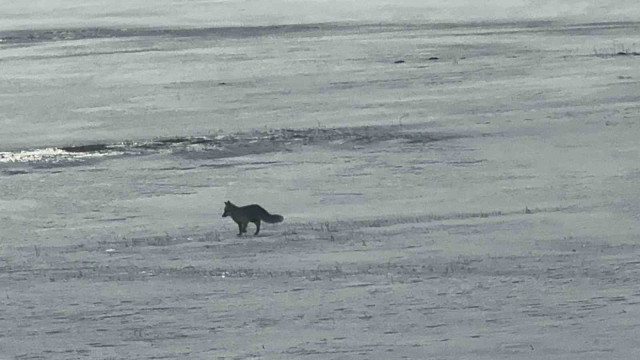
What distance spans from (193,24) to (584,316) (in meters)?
30.1

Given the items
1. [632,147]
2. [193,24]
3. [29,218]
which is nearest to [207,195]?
[29,218]

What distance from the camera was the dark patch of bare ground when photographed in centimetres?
633

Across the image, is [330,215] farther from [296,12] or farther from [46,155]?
[296,12]

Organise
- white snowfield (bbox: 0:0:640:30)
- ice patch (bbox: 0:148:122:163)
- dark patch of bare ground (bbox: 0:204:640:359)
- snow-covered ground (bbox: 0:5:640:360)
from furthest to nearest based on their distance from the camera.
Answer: white snowfield (bbox: 0:0:640:30) → ice patch (bbox: 0:148:122:163) → snow-covered ground (bbox: 0:5:640:360) → dark patch of bare ground (bbox: 0:204:640:359)

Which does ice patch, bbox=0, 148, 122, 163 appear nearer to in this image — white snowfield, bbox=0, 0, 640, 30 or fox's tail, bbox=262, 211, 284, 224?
fox's tail, bbox=262, 211, 284, 224

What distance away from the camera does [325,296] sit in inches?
286

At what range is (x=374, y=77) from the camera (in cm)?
2072

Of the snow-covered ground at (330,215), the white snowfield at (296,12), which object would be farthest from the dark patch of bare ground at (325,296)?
the white snowfield at (296,12)

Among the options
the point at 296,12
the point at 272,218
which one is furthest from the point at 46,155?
the point at 296,12

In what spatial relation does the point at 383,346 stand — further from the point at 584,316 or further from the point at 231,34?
the point at 231,34

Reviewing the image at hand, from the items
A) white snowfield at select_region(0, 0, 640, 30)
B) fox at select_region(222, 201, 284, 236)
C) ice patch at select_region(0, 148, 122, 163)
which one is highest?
fox at select_region(222, 201, 284, 236)

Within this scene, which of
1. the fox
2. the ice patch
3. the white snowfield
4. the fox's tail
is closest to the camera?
the fox

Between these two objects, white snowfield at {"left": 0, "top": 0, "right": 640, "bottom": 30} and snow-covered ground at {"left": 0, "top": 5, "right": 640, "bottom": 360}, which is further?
white snowfield at {"left": 0, "top": 0, "right": 640, "bottom": 30}

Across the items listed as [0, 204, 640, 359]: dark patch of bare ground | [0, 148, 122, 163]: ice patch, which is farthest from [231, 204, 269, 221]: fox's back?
[0, 148, 122, 163]: ice patch
